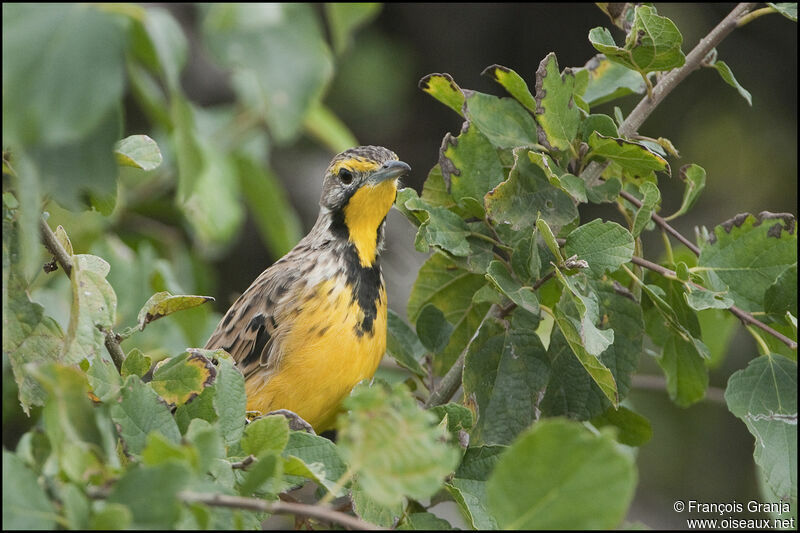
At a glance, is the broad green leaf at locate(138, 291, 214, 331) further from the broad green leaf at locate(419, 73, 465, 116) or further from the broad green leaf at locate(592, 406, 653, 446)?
the broad green leaf at locate(592, 406, 653, 446)

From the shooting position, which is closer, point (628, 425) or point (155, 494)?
point (155, 494)

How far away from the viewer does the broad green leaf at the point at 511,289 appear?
105 inches

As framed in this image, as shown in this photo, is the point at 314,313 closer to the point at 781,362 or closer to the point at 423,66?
the point at 781,362

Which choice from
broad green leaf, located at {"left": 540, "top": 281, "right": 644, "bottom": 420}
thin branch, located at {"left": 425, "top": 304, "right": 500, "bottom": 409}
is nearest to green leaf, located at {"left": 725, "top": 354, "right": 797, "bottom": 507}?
broad green leaf, located at {"left": 540, "top": 281, "right": 644, "bottom": 420}

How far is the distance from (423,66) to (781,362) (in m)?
7.60

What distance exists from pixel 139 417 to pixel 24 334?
33 centimetres

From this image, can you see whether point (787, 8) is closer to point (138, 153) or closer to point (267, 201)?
point (138, 153)

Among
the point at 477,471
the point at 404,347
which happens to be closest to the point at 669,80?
the point at 404,347

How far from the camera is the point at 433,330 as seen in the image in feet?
10.6

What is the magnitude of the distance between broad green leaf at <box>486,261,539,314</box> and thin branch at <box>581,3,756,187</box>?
47 centimetres

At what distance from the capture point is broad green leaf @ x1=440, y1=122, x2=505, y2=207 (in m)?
3.01

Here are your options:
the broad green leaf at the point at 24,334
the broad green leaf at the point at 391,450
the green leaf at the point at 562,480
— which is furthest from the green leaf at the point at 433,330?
the green leaf at the point at 562,480

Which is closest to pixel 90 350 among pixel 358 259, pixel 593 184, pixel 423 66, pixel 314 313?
pixel 593 184

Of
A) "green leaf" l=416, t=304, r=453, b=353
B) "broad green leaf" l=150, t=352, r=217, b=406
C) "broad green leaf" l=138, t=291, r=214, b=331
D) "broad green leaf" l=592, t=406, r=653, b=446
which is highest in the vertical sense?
"broad green leaf" l=138, t=291, r=214, b=331
